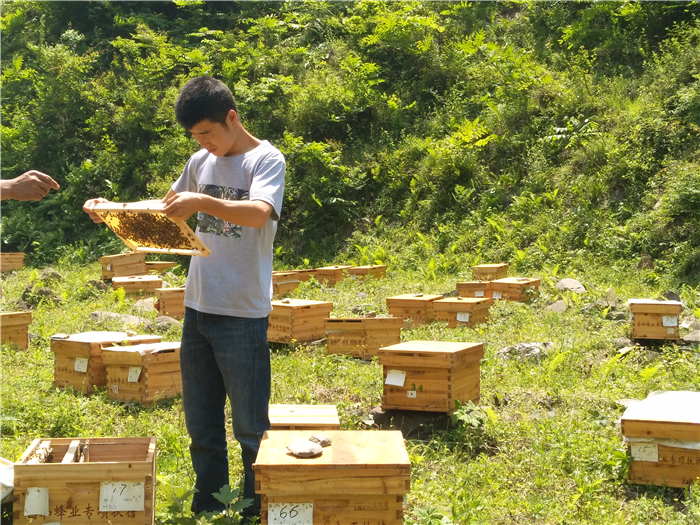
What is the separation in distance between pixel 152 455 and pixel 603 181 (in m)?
12.7

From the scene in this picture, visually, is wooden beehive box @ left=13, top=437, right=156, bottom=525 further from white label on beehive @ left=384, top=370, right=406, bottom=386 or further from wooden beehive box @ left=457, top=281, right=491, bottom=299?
wooden beehive box @ left=457, top=281, right=491, bottom=299

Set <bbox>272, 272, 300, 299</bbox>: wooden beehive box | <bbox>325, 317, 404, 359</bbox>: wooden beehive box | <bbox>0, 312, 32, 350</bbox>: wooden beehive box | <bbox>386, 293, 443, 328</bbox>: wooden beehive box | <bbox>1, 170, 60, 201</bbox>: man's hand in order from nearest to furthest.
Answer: <bbox>1, 170, 60, 201</bbox>: man's hand
<bbox>325, 317, 404, 359</bbox>: wooden beehive box
<bbox>0, 312, 32, 350</bbox>: wooden beehive box
<bbox>386, 293, 443, 328</bbox>: wooden beehive box
<bbox>272, 272, 300, 299</bbox>: wooden beehive box

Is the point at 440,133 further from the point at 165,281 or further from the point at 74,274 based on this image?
the point at 74,274

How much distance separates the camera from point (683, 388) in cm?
611

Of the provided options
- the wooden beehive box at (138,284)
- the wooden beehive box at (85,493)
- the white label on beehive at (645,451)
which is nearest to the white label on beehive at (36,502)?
the wooden beehive box at (85,493)

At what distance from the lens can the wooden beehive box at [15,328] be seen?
7.96m

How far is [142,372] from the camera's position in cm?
625

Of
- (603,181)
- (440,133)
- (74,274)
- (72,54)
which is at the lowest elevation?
(74,274)

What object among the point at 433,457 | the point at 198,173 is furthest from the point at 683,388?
the point at 198,173

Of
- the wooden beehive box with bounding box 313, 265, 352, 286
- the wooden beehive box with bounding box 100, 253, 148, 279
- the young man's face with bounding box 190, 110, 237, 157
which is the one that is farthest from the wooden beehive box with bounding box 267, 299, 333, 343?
the wooden beehive box with bounding box 100, 253, 148, 279

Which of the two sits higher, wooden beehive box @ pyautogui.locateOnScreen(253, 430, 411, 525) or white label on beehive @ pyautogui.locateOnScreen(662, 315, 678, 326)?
wooden beehive box @ pyautogui.locateOnScreen(253, 430, 411, 525)

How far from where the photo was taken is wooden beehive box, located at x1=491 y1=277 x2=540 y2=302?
10320 mm

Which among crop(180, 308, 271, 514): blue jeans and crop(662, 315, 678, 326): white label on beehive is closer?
crop(180, 308, 271, 514): blue jeans

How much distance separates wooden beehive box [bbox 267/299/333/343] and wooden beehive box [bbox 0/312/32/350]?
2.88 meters
